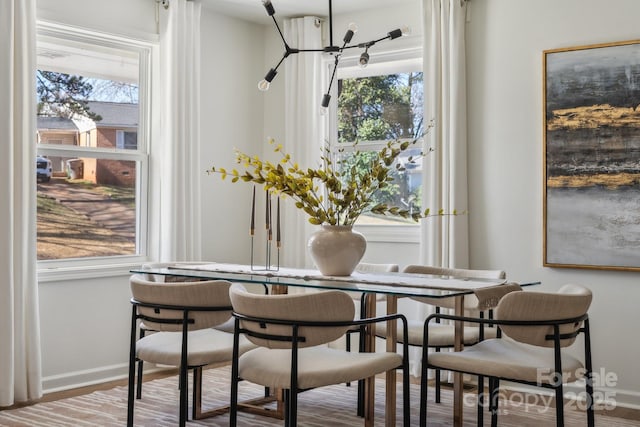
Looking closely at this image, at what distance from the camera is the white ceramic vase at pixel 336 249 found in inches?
144

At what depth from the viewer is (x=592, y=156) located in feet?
13.9

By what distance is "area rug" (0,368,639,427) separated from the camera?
12.4 ft

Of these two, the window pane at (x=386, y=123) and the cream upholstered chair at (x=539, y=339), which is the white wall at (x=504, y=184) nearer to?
the window pane at (x=386, y=123)

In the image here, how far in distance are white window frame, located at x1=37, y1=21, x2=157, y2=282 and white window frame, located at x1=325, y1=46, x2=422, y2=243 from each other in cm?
139

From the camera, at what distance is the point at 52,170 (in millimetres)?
4531

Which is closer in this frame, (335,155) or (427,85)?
(427,85)

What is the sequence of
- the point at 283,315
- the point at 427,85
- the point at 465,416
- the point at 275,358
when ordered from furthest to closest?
the point at 427,85 → the point at 465,416 → the point at 275,358 → the point at 283,315

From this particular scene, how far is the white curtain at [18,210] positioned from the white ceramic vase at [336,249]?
1668 mm

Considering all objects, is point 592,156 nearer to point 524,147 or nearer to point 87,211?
point 524,147

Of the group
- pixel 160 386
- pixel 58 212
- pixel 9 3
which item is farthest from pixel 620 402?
pixel 9 3

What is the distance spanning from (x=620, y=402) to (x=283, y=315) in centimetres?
248

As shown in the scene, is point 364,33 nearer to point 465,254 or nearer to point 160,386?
point 465,254

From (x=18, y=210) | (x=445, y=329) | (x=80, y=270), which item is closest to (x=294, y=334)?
(x=445, y=329)

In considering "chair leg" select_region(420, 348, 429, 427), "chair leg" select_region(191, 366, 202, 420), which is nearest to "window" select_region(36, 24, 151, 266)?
"chair leg" select_region(191, 366, 202, 420)
